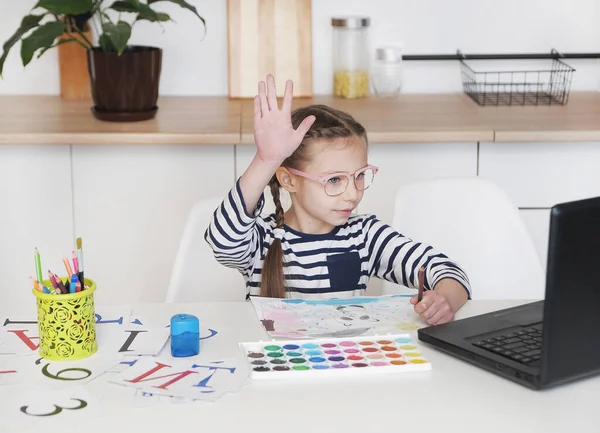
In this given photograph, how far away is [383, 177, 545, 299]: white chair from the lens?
6.36 ft

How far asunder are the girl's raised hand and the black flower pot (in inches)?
40.5

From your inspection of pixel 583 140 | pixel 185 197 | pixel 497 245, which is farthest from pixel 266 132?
pixel 583 140

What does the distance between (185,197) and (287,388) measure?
1.33 meters

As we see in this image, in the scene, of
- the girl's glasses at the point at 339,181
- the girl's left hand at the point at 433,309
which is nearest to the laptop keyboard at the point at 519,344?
the girl's left hand at the point at 433,309

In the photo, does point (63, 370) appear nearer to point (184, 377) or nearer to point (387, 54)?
point (184, 377)

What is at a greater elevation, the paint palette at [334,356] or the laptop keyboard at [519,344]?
the laptop keyboard at [519,344]

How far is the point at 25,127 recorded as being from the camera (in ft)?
7.85

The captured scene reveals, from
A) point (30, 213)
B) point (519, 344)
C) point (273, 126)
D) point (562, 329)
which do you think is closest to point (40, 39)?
point (30, 213)

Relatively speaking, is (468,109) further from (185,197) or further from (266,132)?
(266,132)

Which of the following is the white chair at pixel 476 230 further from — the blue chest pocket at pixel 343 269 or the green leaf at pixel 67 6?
the green leaf at pixel 67 6

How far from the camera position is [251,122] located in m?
2.46

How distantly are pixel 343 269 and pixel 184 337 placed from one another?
1.78 feet

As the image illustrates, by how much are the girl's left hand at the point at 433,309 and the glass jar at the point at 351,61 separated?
1.45 m

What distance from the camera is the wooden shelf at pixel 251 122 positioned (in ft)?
7.68
